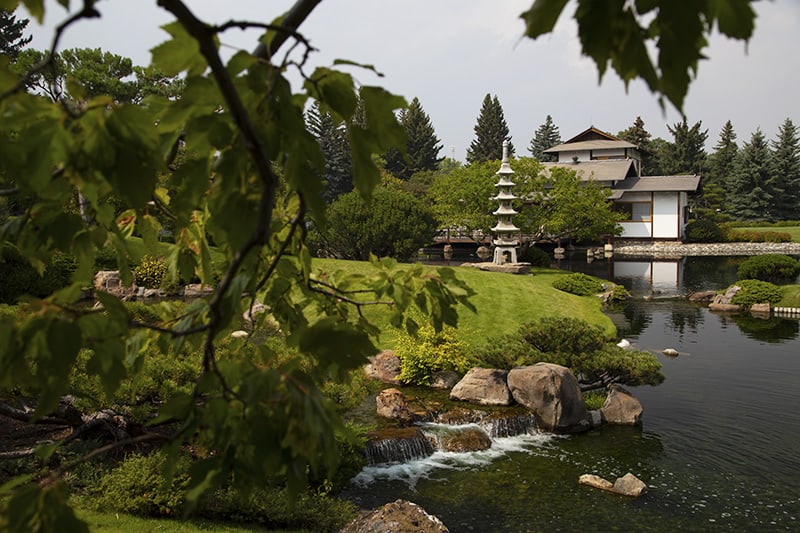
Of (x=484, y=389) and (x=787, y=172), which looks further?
(x=787, y=172)

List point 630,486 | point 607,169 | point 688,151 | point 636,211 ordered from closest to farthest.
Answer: point 630,486 < point 636,211 < point 607,169 < point 688,151

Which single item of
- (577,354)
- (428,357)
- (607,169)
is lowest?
(428,357)

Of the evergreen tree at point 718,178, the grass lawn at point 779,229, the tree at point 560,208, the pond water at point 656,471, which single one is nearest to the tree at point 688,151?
the evergreen tree at point 718,178

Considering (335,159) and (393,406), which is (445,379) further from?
(335,159)

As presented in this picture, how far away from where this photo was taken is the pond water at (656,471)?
7.65 metres

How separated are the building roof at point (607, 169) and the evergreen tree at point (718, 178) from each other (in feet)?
24.8

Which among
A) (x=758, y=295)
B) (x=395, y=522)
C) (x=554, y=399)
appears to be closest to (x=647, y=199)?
(x=758, y=295)

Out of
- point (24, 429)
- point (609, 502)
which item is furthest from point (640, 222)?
point (24, 429)

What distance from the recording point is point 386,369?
12602 millimetres

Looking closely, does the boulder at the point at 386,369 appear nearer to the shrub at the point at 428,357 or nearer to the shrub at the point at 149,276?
the shrub at the point at 428,357

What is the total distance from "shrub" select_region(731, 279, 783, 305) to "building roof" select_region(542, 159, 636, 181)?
906 inches

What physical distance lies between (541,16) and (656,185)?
155 feet

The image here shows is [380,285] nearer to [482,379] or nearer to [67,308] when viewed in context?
[67,308]

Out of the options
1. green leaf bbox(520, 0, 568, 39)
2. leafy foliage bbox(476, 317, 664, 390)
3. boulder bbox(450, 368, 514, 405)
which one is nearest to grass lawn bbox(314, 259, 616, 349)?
leafy foliage bbox(476, 317, 664, 390)
